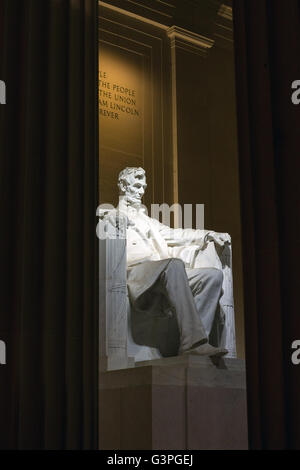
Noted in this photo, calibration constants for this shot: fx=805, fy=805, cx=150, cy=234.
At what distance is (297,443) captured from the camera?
316 cm

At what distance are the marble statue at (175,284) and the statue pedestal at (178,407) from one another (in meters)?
0.17

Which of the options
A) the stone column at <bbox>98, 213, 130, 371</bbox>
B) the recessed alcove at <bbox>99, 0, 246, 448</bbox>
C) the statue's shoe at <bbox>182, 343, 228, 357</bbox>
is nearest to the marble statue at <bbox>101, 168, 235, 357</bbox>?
the statue's shoe at <bbox>182, 343, 228, 357</bbox>

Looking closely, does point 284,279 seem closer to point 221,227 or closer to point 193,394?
point 193,394

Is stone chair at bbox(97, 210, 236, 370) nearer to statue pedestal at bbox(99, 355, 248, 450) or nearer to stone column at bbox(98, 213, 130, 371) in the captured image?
stone column at bbox(98, 213, 130, 371)

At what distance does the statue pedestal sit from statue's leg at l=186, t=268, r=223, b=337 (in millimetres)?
643

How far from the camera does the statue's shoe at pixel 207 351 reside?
15.7 feet

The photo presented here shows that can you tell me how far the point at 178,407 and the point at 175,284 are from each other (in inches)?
35.0

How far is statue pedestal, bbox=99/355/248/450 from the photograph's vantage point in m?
4.53

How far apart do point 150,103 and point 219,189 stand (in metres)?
1.14

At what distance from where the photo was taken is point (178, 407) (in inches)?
181

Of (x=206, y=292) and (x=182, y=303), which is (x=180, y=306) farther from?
(x=206, y=292)
